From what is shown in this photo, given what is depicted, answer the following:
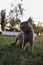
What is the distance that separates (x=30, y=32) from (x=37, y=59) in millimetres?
1516

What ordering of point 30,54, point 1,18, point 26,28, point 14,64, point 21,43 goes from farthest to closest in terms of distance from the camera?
point 1,18
point 21,43
point 26,28
point 30,54
point 14,64

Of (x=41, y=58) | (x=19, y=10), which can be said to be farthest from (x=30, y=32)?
(x=19, y=10)

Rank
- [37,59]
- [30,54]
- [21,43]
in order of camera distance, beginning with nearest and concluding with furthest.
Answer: [37,59] < [30,54] < [21,43]

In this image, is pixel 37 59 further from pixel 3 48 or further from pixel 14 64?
pixel 3 48

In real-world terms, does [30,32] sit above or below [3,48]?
above

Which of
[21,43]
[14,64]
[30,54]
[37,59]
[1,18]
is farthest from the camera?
[1,18]

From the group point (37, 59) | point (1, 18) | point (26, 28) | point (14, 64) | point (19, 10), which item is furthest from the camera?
point (1, 18)

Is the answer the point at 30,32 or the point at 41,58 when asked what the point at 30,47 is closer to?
the point at 30,32

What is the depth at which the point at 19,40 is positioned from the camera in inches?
357

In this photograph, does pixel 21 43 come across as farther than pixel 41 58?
Yes

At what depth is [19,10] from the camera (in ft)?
167

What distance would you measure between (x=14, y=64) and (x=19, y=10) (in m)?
44.9

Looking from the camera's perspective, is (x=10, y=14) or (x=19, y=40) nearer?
(x=19, y=40)

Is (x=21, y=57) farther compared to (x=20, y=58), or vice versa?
(x=21, y=57)
